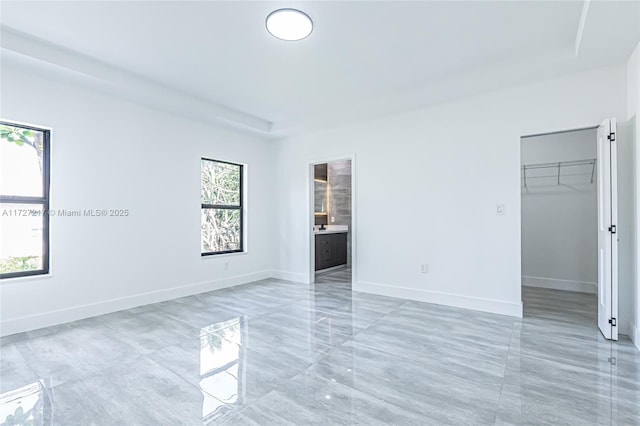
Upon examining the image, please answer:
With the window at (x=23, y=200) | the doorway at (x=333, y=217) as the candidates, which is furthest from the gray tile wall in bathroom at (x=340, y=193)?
the window at (x=23, y=200)

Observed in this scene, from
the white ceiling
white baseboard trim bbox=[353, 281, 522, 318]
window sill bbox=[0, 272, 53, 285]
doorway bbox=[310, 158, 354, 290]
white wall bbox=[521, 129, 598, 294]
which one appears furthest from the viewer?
doorway bbox=[310, 158, 354, 290]

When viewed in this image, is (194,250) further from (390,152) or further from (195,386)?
(390,152)

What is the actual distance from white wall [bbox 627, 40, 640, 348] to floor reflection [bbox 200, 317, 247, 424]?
3.41 meters

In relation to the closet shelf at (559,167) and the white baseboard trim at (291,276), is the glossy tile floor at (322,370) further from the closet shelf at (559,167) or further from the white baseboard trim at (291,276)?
the closet shelf at (559,167)

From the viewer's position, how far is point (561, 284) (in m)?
4.96

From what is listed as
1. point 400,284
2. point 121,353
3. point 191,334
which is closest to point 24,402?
point 121,353

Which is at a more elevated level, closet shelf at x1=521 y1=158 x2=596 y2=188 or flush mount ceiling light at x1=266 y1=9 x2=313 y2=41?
flush mount ceiling light at x1=266 y1=9 x2=313 y2=41

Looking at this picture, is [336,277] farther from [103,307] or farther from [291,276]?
[103,307]

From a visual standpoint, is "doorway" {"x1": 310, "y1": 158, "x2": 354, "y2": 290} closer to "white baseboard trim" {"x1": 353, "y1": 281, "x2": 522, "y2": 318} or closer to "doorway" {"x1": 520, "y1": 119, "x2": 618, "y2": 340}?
"white baseboard trim" {"x1": 353, "y1": 281, "x2": 522, "y2": 318}

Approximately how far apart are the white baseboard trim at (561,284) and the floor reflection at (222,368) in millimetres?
4677

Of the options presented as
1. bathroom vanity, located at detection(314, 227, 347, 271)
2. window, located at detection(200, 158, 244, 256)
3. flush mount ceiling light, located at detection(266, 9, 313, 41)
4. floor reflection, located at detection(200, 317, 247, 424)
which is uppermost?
→ flush mount ceiling light, located at detection(266, 9, 313, 41)

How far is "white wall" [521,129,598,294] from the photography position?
15.8 ft

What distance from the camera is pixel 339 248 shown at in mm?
7277

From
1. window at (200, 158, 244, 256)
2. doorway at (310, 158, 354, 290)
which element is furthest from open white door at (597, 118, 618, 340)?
window at (200, 158, 244, 256)
